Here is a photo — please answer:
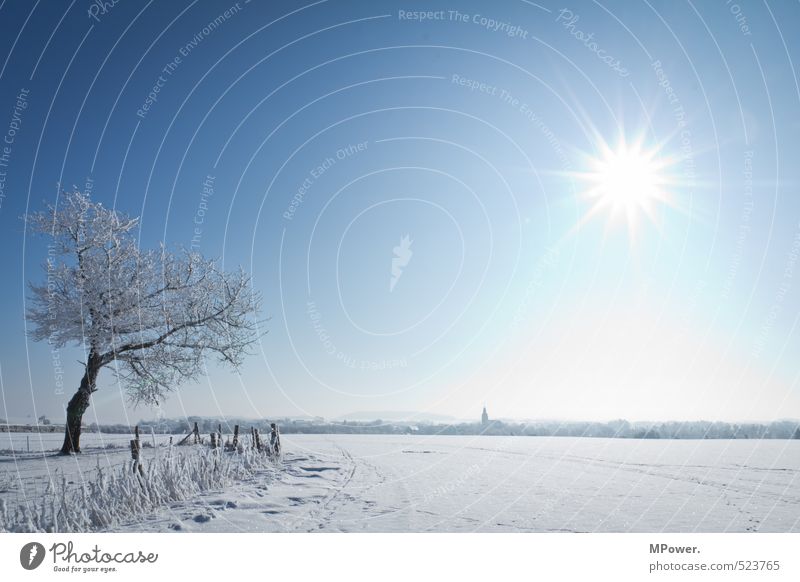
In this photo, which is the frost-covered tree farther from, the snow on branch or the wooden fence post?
the wooden fence post

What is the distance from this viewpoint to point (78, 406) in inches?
759

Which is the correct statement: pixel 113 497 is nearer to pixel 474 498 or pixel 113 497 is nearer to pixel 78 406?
pixel 474 498

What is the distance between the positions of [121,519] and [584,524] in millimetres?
8127

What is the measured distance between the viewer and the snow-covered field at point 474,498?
8031 mm

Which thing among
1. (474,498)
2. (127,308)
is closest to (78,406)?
(127,308)

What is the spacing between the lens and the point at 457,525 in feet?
25.8
